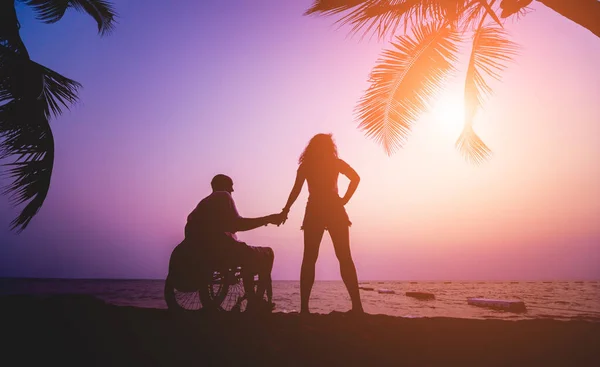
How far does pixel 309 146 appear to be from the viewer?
3943mm

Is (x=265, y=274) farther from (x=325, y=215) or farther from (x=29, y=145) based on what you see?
(x=29, y=145)

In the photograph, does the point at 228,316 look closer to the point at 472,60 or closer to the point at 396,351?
the point at 396,351

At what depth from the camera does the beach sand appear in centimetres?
216

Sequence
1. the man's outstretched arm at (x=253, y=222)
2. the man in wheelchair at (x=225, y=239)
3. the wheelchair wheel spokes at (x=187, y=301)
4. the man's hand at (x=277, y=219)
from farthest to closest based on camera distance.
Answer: the man's hand at (x=277, y=219)
the wheelchair wheel spokes at (x=187, y=301)
the man's outstretched arm at (x=253, y=222)
the man in wheelchair at (x=225, y=239)

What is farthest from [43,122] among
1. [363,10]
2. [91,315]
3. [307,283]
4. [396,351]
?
[396,351]

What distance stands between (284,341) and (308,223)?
140cm

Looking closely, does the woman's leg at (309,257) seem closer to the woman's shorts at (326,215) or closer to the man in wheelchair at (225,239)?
the woman's shorts at (326,215)

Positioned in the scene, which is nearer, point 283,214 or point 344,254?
point 344,254

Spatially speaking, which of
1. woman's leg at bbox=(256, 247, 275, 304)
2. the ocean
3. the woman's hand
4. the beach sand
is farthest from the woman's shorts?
the ocean

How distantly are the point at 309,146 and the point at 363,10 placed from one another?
231cm

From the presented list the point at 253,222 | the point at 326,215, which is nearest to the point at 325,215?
the point at 326,215

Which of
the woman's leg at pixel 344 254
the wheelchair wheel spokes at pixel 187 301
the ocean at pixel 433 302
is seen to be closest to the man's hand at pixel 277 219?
the woman's leg at pixel 344 254

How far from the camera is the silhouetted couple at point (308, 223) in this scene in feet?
11.8

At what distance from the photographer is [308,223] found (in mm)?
3641
